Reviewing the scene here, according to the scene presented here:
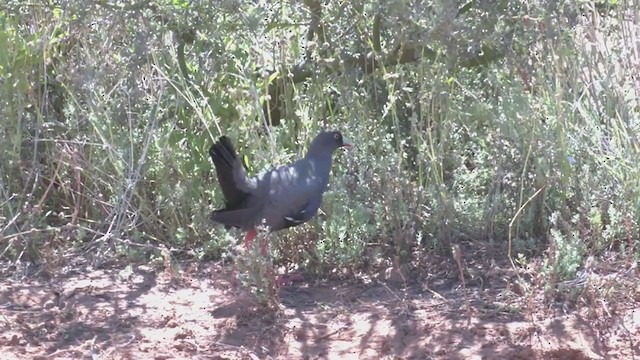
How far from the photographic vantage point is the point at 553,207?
611cm

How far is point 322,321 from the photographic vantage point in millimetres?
5520

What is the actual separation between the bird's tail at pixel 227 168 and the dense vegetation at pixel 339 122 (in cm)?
37

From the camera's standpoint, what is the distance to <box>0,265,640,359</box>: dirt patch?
518 cm

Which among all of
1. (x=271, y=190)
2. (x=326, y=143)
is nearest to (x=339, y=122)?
(x=326, y=143)

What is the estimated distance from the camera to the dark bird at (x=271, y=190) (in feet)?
19.6

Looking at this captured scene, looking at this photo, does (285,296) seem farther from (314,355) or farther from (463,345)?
(463,345)

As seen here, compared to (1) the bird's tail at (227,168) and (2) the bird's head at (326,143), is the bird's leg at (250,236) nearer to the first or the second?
(1) the bird's tail at (227,168)

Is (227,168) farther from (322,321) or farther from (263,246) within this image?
(322,321)

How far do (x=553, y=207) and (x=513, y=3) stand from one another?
1.17 meters

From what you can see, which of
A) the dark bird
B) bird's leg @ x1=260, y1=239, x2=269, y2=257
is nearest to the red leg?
bird's leg @ x1=260, y1=239, x2=269, y2=257

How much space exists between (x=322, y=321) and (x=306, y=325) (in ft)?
0.32

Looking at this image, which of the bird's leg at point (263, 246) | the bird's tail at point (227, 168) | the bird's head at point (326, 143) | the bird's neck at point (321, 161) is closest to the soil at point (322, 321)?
the bird's leg at point (263, 246)

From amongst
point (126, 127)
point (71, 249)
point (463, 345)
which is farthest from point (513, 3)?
point (71, 249)

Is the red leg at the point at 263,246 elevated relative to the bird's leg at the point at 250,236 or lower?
elevated
